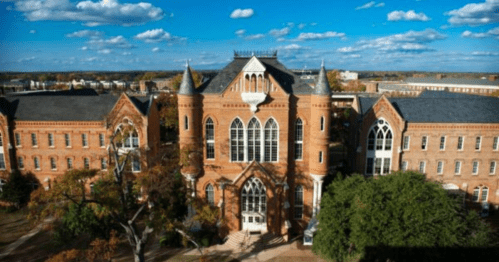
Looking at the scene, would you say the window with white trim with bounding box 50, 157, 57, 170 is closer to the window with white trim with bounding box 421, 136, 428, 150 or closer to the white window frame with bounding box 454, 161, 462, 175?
the window with white trim with bounding box 421, 136, 428, 150

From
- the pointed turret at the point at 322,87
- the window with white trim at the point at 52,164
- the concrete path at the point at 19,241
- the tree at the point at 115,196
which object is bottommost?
the concrete path at the point at 19,241

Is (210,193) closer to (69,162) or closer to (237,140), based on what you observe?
(237,140)

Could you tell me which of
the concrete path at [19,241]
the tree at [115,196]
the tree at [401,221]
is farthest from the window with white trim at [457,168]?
the concrete path at [19,241]

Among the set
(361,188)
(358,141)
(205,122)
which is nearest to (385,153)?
(358,141)

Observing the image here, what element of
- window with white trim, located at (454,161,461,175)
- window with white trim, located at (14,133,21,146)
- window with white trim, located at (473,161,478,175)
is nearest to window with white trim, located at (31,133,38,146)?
window with white trim, located at (14,133,21,146)

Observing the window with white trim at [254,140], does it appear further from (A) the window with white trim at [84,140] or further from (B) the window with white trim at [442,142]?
(A) the window with white trim at [84,140]
